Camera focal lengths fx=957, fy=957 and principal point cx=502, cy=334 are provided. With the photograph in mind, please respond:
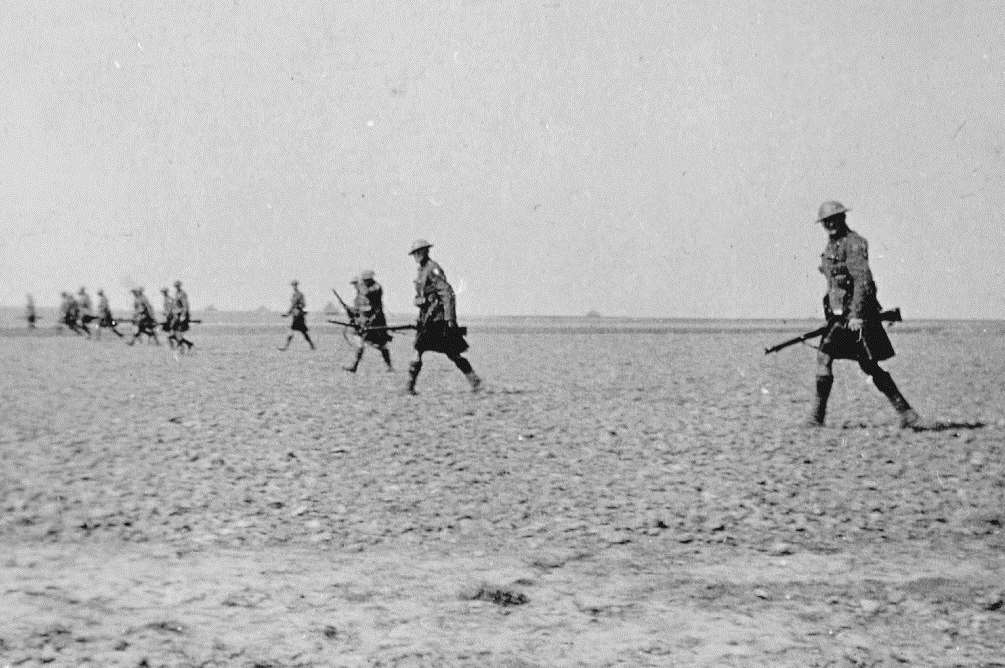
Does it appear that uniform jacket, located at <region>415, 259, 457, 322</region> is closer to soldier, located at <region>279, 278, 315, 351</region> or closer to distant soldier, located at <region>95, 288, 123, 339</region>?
soldier, located at <region>279, 278, 315, 351</region>

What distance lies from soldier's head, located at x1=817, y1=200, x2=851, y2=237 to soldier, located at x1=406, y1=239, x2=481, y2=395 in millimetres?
5637

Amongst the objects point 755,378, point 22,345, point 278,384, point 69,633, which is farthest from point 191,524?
point 22,345

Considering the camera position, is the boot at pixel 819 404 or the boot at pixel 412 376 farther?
the boot at pixel 412 376

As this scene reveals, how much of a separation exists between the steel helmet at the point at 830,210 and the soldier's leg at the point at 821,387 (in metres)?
1.57

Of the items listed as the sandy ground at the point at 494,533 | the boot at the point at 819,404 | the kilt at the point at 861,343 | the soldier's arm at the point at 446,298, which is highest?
the soldier's arm at the point at 446,298

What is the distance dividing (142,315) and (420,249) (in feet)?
63.5

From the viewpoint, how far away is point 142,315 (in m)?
30.9

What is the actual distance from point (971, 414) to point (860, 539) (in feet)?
23.2

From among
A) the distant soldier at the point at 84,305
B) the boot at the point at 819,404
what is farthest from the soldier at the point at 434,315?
the distant soldier at the point at 84,305

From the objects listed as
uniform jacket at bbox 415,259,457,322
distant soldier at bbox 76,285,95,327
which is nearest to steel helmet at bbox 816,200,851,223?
uniform jacket at bbox 415,259,457,322

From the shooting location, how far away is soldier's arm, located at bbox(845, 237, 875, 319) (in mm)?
10781

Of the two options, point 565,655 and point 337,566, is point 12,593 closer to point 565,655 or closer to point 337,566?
point 337,566

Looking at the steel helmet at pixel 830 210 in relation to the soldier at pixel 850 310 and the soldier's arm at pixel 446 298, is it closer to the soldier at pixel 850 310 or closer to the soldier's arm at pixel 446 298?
the soldier at pixel 850 310

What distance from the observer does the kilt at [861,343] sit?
1077 cm
